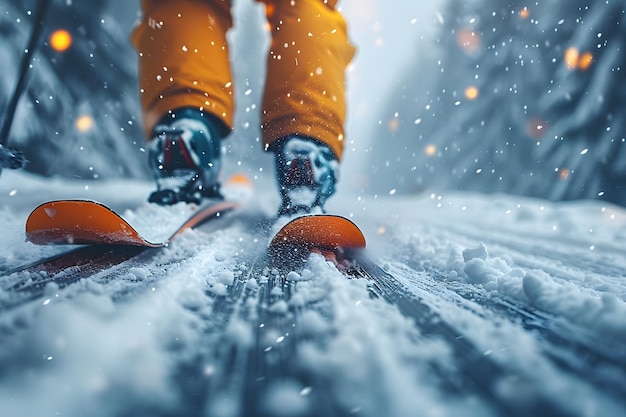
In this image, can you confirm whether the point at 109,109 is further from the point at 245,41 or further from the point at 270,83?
the point at 245,41

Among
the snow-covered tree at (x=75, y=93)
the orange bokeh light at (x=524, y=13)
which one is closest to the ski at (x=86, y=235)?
the snow-covered tree at (x=75, y=93)

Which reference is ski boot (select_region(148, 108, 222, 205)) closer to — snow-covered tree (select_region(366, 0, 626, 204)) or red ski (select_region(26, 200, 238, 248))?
red ski (select_region(26, 200, 238, 248))

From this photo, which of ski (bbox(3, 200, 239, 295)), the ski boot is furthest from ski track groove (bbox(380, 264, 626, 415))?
the ski boot

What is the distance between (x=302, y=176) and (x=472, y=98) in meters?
4.30

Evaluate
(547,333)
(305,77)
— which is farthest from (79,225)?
(547,333)

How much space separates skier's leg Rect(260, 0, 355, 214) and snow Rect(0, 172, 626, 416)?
0.36 m

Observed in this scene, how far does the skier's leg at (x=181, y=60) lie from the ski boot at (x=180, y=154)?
0.04 meters

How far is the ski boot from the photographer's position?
1.15 meters

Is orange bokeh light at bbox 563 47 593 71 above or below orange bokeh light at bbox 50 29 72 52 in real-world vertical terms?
above

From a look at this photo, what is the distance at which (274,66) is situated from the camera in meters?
1.23

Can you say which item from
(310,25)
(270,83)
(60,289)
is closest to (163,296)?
(60,289)

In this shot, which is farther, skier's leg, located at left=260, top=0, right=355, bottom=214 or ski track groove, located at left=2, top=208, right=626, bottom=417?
skier's leg, located at left=260, top=0, right=355, bottom=214

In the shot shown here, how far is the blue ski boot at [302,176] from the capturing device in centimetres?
107

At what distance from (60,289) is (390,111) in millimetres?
8887
